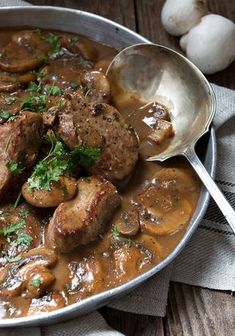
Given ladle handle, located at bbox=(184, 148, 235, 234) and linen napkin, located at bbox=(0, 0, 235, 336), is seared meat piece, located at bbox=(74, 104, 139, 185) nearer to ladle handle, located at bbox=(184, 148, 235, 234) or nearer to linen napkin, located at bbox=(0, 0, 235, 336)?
ladle handle, located at bbox=(184, 148, 235, 234)

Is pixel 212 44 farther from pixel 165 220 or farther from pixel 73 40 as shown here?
pixel 165 220

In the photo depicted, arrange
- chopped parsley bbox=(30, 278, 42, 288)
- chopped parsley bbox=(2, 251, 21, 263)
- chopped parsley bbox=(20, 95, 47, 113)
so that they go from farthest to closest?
chopped parsley bbox=(20, 95, 47, 113) < chopped parsley bbox=(2, 251, 21, 263) < chopped parsley bbox=(30, 278, 42, 288)

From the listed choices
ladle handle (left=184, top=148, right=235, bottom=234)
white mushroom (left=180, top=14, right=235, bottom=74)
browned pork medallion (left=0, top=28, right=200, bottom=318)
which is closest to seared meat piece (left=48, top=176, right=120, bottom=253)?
browned pork medallion (left=0, top=28, right=200, bottom=318)

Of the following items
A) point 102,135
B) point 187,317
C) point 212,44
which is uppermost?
point 212,44

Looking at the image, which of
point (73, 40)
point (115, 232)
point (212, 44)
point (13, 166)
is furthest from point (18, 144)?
point (212, 44)

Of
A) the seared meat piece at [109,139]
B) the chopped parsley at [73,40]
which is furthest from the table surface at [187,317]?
the chopped parsley at [73,40]

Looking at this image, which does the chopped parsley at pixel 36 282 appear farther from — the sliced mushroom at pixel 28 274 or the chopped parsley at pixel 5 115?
the chopped parsley at pixel 5 115
